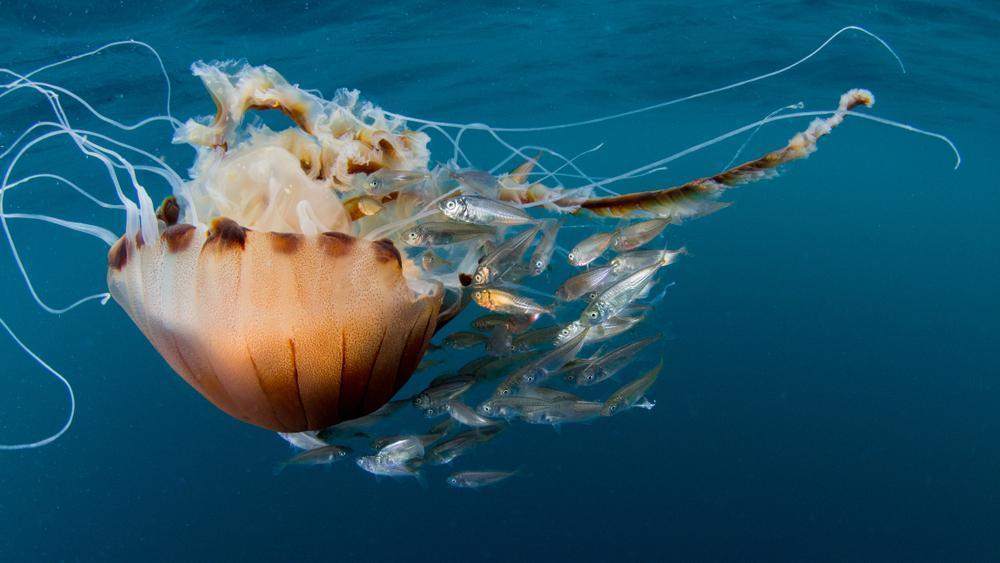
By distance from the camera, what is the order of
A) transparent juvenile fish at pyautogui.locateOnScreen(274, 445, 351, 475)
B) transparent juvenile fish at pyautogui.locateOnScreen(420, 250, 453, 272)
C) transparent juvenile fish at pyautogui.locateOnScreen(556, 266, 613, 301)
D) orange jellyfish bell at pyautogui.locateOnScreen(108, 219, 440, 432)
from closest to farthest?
orange jellyfish bell at pyautogui.locateOnScreen(108, 219, 440, 432)
transparent juvenile fish at pyautogui.locateOnScreen(420, 250, 453, 272)
transparent juvenile fish at pyautogui.locateOnScreen(556, 266, 613, 301)
transparent juvenile fish at pyautogui.locateOnScreen(274, 445, 351, 475)

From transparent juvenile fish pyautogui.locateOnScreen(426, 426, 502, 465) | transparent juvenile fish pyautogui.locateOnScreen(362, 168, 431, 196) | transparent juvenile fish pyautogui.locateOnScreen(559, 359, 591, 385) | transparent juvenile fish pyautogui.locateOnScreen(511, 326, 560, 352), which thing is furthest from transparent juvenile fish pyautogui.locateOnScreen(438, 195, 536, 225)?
transparent juvenile fish pyautogui.locateOnScreen(426, 426, 502, 465)

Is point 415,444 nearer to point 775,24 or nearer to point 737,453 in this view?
point 737,453

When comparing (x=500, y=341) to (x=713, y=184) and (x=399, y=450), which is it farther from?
(x=713, y=184)

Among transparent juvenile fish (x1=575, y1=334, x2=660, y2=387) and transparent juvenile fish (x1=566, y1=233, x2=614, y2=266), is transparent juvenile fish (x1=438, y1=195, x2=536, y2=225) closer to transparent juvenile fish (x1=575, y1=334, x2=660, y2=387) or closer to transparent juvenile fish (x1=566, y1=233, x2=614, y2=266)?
transparent juvenile fish (x1=566, y1=233, x2=614, y2=266)

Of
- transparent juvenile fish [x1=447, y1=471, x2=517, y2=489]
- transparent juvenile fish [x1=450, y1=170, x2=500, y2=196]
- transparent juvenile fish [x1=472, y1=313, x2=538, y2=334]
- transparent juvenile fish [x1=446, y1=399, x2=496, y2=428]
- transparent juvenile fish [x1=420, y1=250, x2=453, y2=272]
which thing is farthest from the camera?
transparent juvenile fish [x1=447, y1=471, x2=517, y2=489]

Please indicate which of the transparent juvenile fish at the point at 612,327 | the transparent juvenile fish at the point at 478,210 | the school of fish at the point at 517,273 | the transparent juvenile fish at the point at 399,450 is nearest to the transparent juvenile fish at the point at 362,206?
the school of fish at the point at 517,273

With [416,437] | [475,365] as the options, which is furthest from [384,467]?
[475,365]
